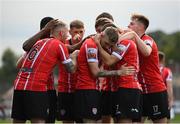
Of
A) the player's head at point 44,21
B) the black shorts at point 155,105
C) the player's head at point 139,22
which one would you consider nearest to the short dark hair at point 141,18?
the player's head at point 139,22

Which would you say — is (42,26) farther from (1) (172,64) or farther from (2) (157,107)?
(1) (172,64)

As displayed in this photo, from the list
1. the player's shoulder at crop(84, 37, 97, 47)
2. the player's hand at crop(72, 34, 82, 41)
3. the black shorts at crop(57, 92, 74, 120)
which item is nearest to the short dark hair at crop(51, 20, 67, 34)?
the player's shoulder at crop(84, 37, 97, 47)

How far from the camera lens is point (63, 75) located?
10875 millimetres

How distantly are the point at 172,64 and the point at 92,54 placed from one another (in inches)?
3543

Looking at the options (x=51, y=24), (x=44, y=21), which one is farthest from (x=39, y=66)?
(x=44, y=21)

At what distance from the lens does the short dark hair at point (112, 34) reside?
9.59 meters

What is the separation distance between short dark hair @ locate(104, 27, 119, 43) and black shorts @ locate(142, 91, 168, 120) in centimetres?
177

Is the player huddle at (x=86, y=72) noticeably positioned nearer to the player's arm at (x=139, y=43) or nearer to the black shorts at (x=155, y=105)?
the player's arm at (x=139, y=43)

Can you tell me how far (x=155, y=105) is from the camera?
1094 centimetres

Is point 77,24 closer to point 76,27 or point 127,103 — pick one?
point 76,27

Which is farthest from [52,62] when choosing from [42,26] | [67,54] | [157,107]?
[157,107]

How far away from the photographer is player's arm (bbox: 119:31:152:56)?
1000cm

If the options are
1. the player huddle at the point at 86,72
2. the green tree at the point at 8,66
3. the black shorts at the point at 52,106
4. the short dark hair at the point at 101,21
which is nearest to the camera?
the player huddle at the point at 86,72

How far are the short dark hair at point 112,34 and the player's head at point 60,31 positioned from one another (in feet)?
2.54
